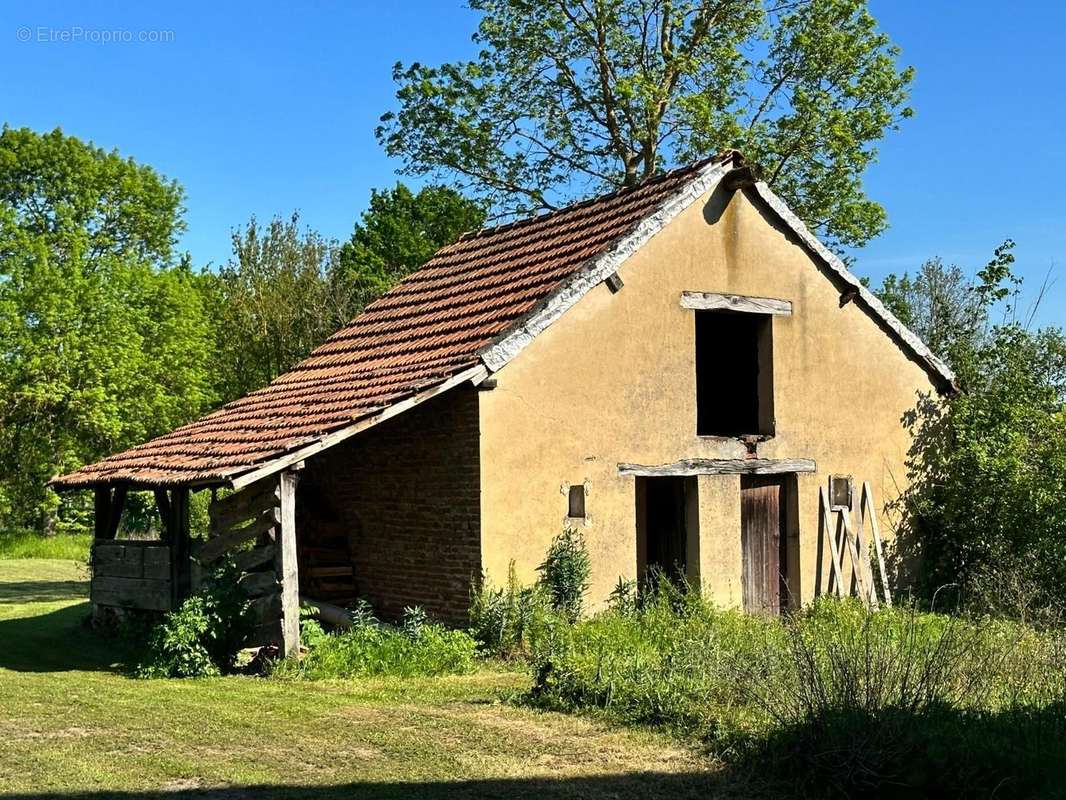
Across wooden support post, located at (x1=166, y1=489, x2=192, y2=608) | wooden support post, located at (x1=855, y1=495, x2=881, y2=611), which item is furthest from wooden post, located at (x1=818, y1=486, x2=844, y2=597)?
wooden support post, located at (x1=166, y1=489, x2=192, y2=608)

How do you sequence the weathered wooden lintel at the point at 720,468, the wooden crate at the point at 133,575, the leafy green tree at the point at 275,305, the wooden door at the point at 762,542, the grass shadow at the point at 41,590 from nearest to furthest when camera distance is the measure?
1. the wooden crate at the point at 133,575
2. the weathered wooden lintel at the point at 720,468
3. the wooden door at the point at 762,542
4. the grass shadow at the point at 41,590
5. the leafy green tree at the point at 275,305

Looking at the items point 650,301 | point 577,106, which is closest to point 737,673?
point 650,301

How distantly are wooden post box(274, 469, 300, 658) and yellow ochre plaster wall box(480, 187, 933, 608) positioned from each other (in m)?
2.08

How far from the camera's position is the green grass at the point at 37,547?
98.3 feet

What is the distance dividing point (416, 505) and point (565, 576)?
1.98 metres

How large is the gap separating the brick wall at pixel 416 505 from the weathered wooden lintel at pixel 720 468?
2072 millimetres

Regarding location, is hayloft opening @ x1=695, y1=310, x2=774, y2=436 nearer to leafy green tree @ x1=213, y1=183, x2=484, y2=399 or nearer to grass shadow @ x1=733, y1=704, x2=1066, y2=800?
grass shadow @ x1=733, y1=704, x2=1066, y2=800

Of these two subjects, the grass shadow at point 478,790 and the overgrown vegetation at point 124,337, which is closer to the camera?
the grass shadow at point 478,790

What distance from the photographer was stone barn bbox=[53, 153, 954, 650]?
1277cm

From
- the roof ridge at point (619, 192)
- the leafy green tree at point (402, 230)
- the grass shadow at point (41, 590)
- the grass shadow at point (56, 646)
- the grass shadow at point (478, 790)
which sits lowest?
the grass shadow at point (41, 590)

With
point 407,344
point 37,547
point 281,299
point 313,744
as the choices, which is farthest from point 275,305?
point 313,744

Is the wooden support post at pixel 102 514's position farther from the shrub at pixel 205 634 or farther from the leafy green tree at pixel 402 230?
the leafy green tree at pixel 402 230

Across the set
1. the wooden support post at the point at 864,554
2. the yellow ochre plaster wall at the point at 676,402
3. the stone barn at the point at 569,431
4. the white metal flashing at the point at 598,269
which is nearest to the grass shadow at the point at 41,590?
the stone barn at the point at 569,431

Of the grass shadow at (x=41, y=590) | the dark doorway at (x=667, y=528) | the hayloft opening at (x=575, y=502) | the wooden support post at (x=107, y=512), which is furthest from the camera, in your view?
the grass shadow at (x=41, y=590)
